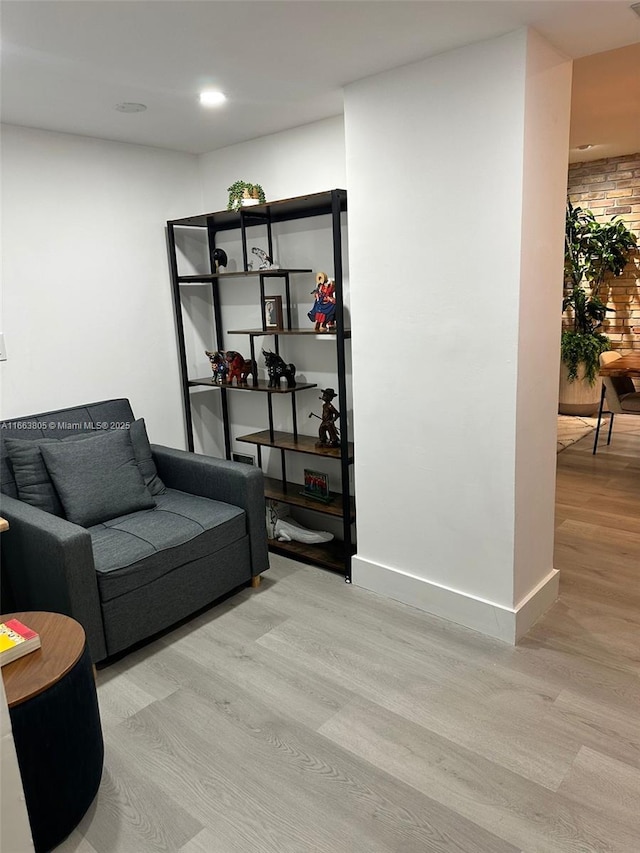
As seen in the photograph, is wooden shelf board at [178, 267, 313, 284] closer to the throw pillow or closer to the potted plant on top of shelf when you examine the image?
the potted plant on top of shelf

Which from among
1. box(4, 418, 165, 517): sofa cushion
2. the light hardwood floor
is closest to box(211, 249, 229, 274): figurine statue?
box(4, 418, 165, 517): sofa cushion

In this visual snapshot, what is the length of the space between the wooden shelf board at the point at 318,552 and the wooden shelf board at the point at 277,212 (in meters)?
1.84

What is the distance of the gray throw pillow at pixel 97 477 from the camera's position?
288cm

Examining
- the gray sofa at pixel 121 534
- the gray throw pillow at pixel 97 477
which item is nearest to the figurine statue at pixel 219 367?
the gray sofa at pixel 121 534

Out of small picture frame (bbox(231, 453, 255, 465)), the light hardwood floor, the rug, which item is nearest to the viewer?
the light hardwood floor

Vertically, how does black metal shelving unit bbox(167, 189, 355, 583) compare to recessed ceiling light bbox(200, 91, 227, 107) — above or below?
below

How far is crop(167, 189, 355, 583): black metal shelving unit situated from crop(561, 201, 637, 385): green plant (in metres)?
Result: 3.83

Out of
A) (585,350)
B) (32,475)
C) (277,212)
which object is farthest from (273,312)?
(585,350)

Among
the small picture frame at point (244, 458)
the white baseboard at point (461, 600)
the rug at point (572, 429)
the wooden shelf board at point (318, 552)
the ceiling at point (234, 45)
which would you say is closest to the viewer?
the ceiling at point (234, 45)

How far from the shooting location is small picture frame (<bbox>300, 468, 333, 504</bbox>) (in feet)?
11.3

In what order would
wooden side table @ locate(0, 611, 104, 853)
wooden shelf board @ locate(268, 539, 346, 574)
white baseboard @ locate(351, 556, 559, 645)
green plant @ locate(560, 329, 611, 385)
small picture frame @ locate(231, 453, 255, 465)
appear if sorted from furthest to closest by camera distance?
green plant @ locate(560, 329, 611, 385) < small picture frame @ locate(231, 453, 255, 465) < wooden shelf board @ locate(268, 539, 346, 574) < white baseboard @ locate(351, 556, 559, 645) < wooden side table @ locate(0, 611, 104, 853)

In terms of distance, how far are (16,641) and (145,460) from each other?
156 centimetres

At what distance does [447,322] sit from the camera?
2592mm

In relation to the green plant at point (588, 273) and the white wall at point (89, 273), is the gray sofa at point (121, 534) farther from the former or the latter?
the green plant at point (588, 273)
